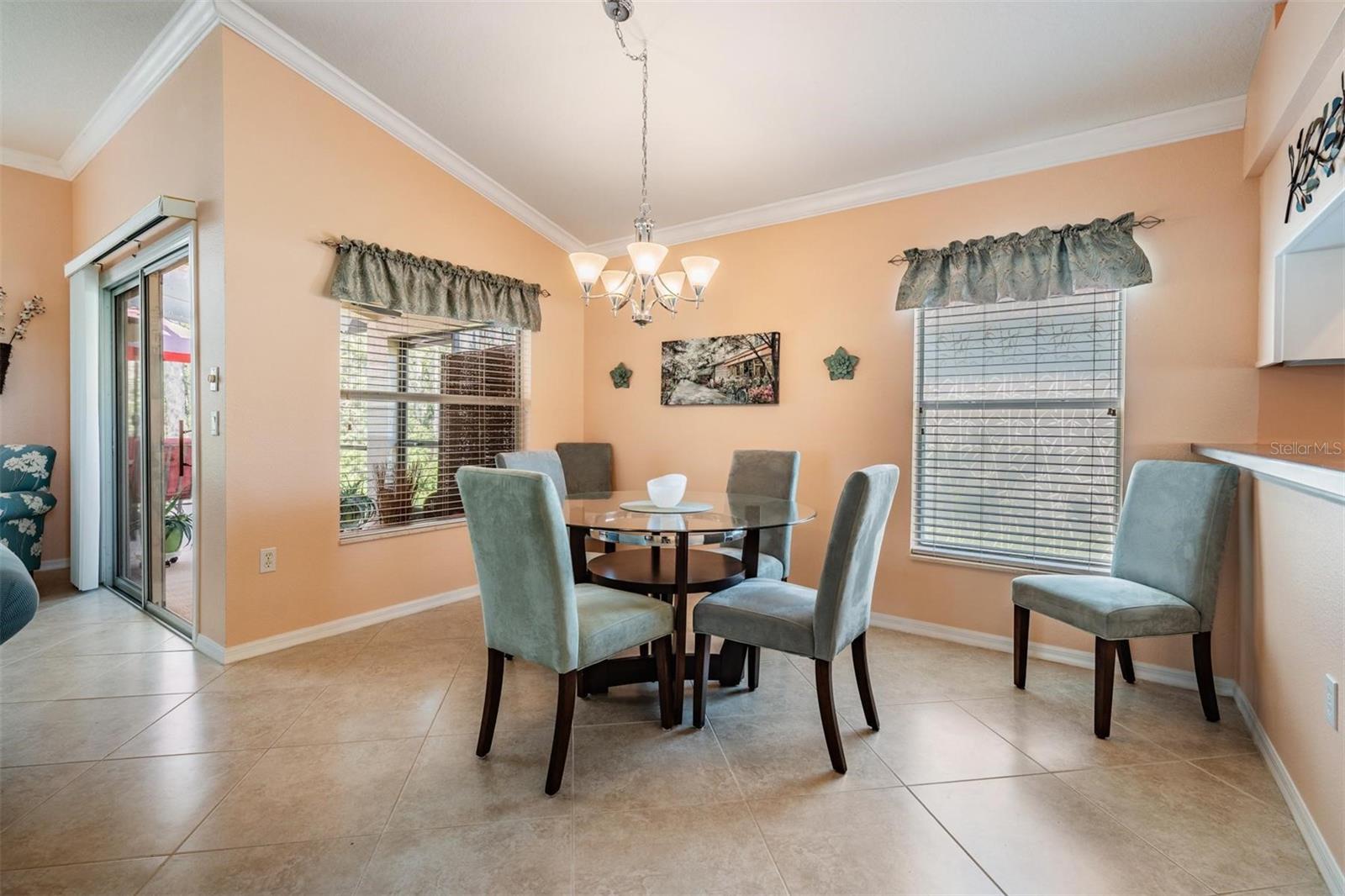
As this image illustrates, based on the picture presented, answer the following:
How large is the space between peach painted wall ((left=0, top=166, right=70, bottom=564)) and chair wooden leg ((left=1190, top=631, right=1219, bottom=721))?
21.8ft

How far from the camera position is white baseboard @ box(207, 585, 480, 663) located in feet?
8.90

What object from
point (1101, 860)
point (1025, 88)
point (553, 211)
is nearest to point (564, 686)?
point (1101, 860)

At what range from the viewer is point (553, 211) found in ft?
13.6

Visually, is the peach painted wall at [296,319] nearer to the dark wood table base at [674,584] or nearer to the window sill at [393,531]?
the window sill at [393,531]

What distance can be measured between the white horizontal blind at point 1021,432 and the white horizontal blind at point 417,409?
2.75 m

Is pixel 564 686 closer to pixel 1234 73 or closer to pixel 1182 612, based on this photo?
pixel 1182 612

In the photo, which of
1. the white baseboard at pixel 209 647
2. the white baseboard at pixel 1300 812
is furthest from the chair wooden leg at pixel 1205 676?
the white baseboard at pixel 209 647

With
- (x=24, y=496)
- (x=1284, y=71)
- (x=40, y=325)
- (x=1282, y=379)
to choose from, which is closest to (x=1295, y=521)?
(x=1282, y=379)

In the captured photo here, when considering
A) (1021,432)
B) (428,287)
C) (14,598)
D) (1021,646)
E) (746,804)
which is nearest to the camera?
(14,598)

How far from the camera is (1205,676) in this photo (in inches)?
88.7

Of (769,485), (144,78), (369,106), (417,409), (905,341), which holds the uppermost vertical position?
(144,78)

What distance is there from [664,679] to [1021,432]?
7.32 feet

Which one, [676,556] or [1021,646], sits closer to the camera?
[676,556]

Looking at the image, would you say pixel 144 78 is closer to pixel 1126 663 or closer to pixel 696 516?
pixel 696 516
